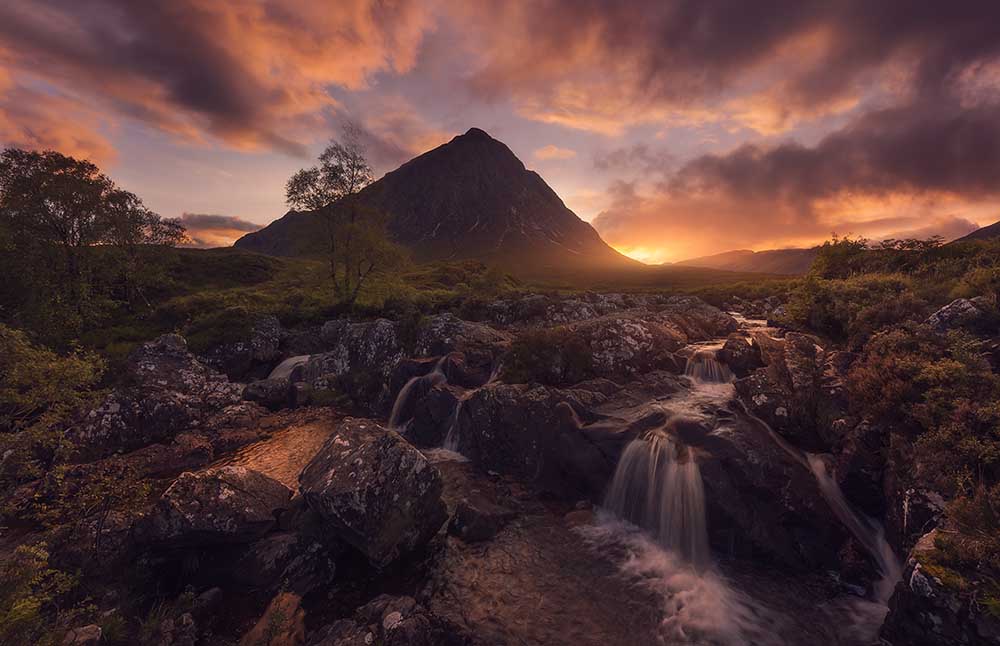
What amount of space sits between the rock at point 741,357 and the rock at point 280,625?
22846 mm

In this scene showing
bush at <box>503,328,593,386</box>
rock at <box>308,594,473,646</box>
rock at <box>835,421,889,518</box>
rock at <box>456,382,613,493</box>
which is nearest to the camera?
rock at <box>308,594,473,646</box>

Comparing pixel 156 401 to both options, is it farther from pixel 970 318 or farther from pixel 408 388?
pixel 970 318

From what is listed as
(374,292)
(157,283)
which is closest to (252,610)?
(374,292)

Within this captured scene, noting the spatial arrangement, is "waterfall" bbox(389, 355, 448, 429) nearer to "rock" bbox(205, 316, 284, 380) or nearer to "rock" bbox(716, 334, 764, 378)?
"rock" bbox(205, 316, 284, 380)

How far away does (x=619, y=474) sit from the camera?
14.6 meters

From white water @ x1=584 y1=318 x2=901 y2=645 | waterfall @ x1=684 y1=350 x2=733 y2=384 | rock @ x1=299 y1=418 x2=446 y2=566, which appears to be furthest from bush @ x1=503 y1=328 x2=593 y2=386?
rock @ x1=299 y1=418 x2=446 y2=566

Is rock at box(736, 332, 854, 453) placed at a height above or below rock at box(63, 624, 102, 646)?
above

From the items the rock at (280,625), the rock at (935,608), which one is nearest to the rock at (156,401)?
the rock at (280,625)

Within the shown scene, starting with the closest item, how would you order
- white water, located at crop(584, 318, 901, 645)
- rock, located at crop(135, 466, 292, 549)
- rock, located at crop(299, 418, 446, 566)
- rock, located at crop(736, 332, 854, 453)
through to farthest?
white water, located at crop(584, 318, 901, 645) → rock, located at crop(135, 466, 292, 549) → rock, located at crop(299, 418, 446, 566) → rock, located at crop(736, 332, 854, 453)

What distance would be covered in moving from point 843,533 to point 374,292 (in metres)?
43.0

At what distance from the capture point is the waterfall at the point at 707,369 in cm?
2070

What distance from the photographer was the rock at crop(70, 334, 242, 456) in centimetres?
1862

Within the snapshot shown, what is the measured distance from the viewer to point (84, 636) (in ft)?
25.3

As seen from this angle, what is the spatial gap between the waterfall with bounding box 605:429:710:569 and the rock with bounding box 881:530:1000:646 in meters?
4.83
